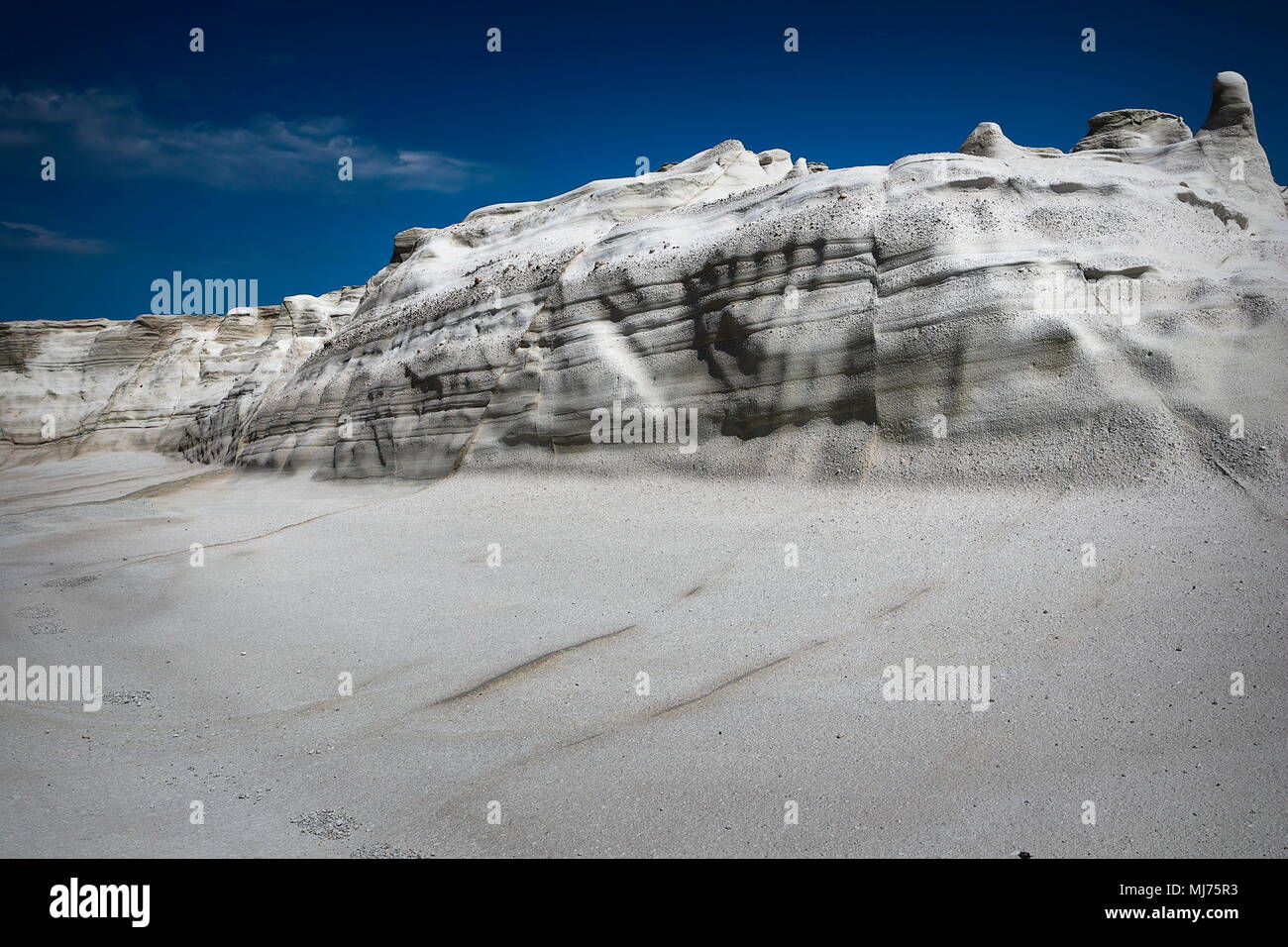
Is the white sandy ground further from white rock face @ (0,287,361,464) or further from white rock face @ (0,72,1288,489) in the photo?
white rock face @ (0,287,361,464)

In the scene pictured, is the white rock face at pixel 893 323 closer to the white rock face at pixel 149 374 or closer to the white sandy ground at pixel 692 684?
the white sandy ground at pixel 692 684

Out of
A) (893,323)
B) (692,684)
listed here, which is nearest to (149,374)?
(893,323)

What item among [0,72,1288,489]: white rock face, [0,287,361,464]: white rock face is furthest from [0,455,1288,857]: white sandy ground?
[0,287,361,464]: white rock face

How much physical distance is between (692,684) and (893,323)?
4368 millimetres

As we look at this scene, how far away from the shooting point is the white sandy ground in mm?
3102

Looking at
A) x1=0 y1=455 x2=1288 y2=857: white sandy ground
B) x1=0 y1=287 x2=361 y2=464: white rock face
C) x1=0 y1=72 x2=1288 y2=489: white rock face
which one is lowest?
x1=0 y1=455 x2=1288 y2=857: white sandy ground

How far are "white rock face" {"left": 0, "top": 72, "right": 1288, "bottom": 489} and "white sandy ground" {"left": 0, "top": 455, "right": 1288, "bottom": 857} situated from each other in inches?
25.5

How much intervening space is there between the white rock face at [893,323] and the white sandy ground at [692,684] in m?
0.65

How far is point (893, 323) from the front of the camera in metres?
7.36

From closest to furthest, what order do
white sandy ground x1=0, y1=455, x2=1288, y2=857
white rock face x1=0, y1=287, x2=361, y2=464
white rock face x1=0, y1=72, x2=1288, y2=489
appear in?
white sandy ground x1=0, y1=455, x2=1288, y2=857 → white rock face x1=0, y1=72, x2=1288, y2=489 → white rock face x1=0, y1=287, x2=361, y2=464

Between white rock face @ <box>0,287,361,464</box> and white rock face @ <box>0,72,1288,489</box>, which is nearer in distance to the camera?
white rock face @ <box>0,72,1288,489</box>

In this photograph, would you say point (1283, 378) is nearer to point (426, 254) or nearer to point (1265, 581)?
point (1265, 581)

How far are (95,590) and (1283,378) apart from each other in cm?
915

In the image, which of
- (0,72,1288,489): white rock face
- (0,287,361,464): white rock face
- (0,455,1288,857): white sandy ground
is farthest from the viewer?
(0,287,361,464): white rock face
